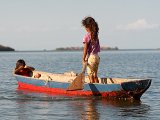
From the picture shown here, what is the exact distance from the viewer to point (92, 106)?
1655 cm

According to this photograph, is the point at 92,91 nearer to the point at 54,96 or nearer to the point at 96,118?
the point at 54,96

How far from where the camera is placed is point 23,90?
22.8 metres

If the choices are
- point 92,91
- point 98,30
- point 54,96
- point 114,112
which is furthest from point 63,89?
point 114,112

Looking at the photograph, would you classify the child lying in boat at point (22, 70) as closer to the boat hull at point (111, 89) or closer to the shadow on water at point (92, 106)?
the boat hull at point (111, 89)

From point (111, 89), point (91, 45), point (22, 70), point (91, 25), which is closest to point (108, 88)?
point (111, 89)

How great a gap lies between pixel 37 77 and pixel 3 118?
9148mm

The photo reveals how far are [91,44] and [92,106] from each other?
2.40 metres

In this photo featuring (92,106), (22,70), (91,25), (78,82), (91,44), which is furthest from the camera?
(22,70)

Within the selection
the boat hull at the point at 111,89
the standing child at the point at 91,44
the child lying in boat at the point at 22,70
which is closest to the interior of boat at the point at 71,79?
the child lying in boat at the point at 22,70

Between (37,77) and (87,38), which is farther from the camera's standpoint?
(37,77)

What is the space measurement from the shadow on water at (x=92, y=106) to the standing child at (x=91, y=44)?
127 centimetres

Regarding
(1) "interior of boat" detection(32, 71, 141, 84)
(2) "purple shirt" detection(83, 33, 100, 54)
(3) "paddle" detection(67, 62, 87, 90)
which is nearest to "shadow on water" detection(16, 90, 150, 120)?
(3) "paddle" detection(67, 62, 87, 90)

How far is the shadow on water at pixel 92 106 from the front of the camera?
48.0ft

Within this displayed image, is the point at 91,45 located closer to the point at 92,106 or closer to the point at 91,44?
the point at 91,44
